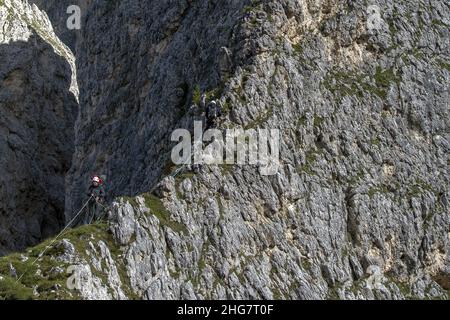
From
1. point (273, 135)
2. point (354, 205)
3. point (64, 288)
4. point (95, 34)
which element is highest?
point (95, 34)

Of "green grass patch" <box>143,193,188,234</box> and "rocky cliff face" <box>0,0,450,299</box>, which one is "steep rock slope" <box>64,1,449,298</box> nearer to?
"rocky cliff face" <box>0,0,450,299</box>

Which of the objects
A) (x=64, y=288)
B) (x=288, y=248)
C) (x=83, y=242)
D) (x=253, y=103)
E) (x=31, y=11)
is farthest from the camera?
(x=31, y=11)

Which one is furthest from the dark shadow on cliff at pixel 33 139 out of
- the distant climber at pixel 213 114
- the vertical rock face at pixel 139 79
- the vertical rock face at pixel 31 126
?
the distant climber at pixel 213 114

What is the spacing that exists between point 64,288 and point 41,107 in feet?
202

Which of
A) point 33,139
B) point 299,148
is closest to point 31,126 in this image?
point 33,139

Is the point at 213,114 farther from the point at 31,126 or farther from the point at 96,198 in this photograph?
the point at 31,126

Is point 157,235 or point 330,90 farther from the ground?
point 330,90

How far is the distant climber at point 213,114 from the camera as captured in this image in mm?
66188

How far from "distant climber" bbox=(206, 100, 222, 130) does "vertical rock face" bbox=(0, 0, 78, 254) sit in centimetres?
3857

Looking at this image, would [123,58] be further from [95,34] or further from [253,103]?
[253,103]

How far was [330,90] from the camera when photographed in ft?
234

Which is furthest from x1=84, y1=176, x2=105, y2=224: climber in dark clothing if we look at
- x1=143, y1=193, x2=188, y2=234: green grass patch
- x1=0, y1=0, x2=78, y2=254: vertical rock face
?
x1=0, y1=0, x2=78, y2=254: vertical rock face

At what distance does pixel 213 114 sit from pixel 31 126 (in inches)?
1830

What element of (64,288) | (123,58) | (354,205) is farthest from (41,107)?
(64,288)
